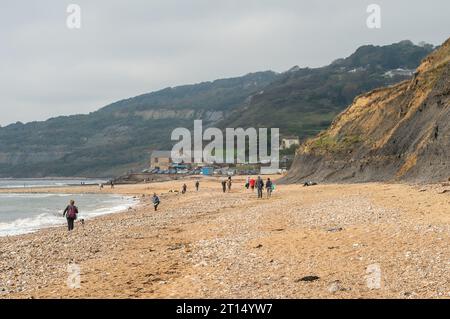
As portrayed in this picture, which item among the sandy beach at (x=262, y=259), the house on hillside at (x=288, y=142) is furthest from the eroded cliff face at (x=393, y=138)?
the house on hillside at (x=288, y=142)

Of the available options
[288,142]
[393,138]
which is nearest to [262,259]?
[393,138]

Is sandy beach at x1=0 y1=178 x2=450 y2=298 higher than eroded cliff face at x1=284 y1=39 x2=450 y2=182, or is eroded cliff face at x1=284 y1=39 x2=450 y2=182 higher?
eroded cliff face at x1=284 y1=39 x2=450 y2=182

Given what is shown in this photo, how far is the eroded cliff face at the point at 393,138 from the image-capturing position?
3656 cm

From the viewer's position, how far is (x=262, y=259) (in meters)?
14.0

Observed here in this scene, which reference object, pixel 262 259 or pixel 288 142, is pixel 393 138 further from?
pixel 288 142

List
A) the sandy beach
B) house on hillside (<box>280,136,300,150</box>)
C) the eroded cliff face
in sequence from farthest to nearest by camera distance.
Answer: house on hillside (<box>280,136,300,150</box>)
the eroded cliff face
the sandy beach

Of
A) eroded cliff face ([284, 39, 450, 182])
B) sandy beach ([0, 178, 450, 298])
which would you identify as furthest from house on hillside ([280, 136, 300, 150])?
sandy beach ([0, 178, 450, 298])

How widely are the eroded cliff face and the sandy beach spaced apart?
582 inches

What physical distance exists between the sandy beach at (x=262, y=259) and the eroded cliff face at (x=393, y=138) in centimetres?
1478

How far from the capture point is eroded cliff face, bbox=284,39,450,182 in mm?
36562

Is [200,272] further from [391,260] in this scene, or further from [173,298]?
[391,260]

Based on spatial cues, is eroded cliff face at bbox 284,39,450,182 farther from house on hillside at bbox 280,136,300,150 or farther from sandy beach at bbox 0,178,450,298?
house on hillside at bbox 280,136,300,150

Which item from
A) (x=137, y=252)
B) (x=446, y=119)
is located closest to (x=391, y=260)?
(x=137, y=252)
